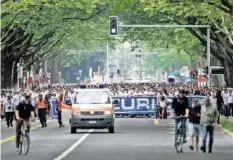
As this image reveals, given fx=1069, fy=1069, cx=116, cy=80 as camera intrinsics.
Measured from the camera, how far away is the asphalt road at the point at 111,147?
1095 inches

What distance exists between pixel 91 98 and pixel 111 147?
950 centimetres

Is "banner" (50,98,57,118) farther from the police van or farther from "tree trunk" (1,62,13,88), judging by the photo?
the police van

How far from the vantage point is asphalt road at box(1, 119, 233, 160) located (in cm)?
2781

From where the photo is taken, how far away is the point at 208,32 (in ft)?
210

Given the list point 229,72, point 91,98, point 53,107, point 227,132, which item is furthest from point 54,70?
point 91,98

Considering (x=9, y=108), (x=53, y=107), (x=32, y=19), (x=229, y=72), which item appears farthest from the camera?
(x=229, y=72)

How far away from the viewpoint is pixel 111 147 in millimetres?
32531

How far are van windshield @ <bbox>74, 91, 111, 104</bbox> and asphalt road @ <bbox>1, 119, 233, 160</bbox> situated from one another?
130cm

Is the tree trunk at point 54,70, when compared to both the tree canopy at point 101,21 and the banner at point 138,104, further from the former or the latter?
the banner at point 138,104

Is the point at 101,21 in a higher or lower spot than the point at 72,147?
higher

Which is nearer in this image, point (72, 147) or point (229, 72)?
point (72, 147)

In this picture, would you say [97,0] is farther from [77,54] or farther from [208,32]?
[77,54]

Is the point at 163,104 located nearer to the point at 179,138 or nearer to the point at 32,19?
the point at 32,19

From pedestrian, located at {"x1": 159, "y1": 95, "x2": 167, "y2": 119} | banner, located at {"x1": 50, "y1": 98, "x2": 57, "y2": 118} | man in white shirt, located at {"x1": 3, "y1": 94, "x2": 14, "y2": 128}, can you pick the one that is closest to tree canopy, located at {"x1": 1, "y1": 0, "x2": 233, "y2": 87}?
pedestrian, located at {"x1": 159, "y1": 95, "x2": 167, "y2": 119}
